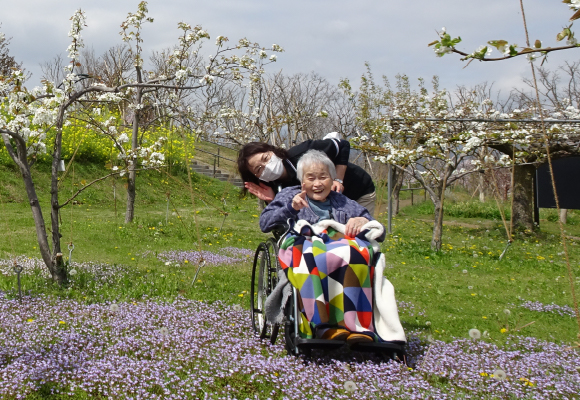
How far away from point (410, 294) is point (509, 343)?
2.06m

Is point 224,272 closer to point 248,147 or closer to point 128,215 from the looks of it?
point 248,147

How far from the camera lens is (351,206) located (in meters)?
3.51

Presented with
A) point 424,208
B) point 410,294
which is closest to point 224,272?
point 410,294

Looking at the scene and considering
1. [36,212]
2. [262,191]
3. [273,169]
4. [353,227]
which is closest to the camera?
[353,227]

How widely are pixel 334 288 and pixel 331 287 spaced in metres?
0.02

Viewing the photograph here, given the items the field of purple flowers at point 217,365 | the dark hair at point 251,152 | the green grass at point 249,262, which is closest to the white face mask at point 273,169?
the dark hair at point 251,152

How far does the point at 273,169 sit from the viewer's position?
377 centimetres

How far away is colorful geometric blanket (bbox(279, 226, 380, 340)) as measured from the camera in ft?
10.0

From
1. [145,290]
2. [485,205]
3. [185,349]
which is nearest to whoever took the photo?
[185,349]

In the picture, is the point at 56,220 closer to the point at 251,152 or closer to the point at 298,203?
the point at 251,152

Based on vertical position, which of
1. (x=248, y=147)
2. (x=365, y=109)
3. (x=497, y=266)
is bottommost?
(x=497, y=266)

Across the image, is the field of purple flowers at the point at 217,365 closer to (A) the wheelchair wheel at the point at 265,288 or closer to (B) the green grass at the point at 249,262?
(A) the wheelchair wheel at the point at 265,288

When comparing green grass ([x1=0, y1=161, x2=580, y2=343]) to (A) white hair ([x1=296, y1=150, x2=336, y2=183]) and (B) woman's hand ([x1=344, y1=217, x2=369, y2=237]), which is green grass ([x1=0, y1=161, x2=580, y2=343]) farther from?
(A) white hair ([x1=296, y1=150, x2=336, y2=183])

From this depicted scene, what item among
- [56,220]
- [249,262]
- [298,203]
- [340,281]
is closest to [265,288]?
[298,203]
